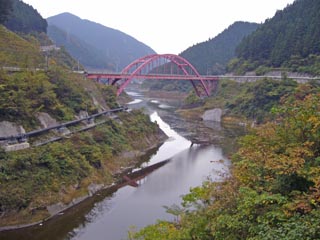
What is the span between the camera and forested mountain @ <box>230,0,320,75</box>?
53625mm

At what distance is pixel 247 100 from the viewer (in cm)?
5128

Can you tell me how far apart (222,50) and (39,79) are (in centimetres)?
10192

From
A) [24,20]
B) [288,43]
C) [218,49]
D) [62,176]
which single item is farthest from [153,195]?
[218,49]

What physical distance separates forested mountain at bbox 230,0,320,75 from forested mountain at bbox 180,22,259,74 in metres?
29.4

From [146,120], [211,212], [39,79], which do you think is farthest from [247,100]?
[211,212]

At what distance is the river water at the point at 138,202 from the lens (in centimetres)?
1634

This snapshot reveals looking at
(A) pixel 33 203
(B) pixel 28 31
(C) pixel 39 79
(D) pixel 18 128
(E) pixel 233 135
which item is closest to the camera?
(A) pixel 33 203

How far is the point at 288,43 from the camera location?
190ft

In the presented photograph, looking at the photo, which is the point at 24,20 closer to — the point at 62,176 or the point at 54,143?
the point at 54,143

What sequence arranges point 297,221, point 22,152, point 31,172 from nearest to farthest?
1. point 297,221
2. point 31,172
3. point 22,152

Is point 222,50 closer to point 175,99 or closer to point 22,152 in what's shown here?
point 175,99

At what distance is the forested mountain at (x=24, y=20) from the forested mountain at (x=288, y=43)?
36593 mm

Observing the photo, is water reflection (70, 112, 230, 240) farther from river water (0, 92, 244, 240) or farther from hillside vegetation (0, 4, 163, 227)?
hillside vegetation (0, 4, 163, 227)

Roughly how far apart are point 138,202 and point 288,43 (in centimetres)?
4588
